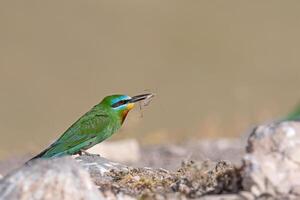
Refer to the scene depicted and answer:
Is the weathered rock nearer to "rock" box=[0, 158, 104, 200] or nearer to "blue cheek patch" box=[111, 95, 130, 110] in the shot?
"rock" box=[0, 158, 104, 200]

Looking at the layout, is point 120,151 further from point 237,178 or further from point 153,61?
point 153,61

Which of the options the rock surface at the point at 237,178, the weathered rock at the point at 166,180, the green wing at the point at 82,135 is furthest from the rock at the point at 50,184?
the green wing at the point at 82,135

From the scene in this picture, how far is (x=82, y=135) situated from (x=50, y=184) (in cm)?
239

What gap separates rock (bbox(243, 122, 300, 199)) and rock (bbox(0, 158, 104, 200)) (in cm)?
64

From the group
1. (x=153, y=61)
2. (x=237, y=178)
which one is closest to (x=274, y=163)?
(x=237, y=178)

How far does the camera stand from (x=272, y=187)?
4195 mm

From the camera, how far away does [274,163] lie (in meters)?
4.21

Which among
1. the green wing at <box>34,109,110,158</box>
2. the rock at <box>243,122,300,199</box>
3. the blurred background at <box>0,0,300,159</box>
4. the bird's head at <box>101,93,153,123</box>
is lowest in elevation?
the rock at <box>243,122,300,199</box>

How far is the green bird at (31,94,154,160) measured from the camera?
21.3 ft

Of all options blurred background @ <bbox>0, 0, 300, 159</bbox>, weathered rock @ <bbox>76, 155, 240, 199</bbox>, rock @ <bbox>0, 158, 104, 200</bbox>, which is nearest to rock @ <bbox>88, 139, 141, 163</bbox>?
blurred background @ <bbox>0, 0, 300, 159</bbox>

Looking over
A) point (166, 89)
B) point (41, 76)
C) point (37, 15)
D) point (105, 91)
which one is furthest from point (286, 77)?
point (37, 15)

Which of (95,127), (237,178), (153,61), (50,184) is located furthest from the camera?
(153,61)

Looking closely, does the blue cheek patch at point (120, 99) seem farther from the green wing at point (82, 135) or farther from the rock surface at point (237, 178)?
the rock surface at point (237, 178)

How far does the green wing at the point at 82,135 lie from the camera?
6.41 m
